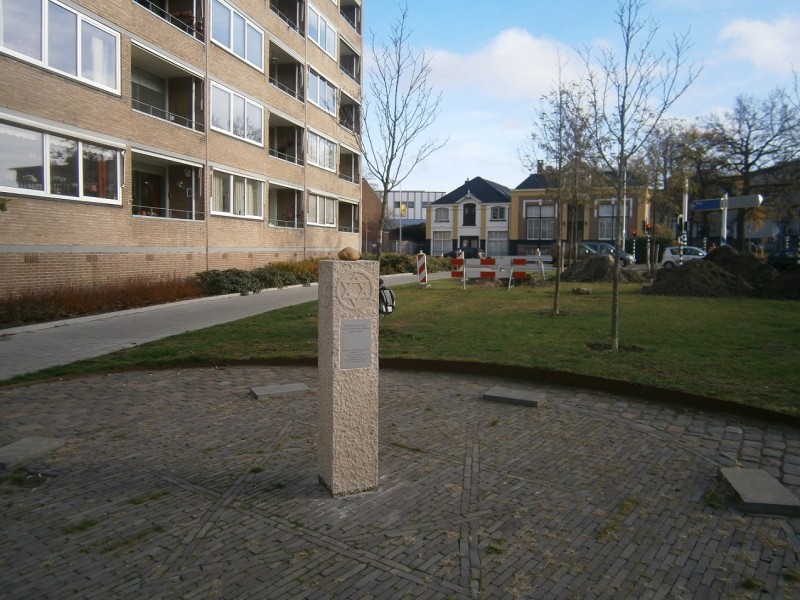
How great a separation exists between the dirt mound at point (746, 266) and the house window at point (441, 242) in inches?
2378

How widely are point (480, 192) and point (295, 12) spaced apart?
51172mm

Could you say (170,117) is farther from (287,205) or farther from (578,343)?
(578,343)

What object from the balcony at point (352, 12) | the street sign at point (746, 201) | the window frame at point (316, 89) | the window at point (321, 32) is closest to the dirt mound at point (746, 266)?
the street sign at point (746, 201)

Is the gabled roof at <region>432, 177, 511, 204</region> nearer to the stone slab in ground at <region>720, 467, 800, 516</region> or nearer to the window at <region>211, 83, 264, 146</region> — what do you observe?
the window at <region>211, 83, 264, 146</region>

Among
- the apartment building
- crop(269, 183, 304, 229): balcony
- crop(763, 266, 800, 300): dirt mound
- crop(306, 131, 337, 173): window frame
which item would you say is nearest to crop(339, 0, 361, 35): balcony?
the apartment building

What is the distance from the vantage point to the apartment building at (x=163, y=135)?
15289 millimetres

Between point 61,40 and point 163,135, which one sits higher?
point 61,40

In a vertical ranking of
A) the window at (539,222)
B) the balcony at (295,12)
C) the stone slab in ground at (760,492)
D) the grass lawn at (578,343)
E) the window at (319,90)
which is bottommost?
the stone slab in ground at (760,492)

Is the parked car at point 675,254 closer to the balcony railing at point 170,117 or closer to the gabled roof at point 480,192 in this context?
the balcony railing at point 170,117

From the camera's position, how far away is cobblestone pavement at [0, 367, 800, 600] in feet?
11.5

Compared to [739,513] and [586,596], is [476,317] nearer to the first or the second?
[739,513]

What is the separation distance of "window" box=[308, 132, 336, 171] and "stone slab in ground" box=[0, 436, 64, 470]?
99.5 ft

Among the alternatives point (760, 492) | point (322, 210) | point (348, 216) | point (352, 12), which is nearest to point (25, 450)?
point (760, 492)

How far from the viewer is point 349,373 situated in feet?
15.2
